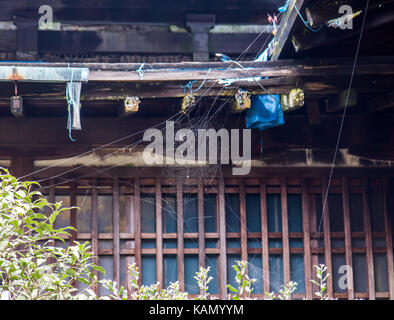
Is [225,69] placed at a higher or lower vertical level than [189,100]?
higher

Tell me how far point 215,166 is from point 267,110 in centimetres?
89

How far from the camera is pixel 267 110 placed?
601cm

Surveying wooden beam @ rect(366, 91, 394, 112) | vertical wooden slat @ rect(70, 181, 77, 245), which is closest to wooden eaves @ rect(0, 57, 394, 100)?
wooden beam @ rect(366, 91, 394, 112)

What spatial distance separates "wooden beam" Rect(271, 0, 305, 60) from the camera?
543cm

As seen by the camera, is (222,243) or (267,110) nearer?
(267,110)

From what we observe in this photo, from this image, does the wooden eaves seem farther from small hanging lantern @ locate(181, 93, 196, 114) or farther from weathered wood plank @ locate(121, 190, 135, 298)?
weathered wood plank @ locate(121, 190, 135, 298)

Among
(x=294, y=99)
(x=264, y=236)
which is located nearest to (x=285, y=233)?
(x=264, y=236)

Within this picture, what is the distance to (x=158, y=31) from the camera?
6988 millimetres

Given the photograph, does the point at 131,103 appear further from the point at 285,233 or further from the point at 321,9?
the point at 285,233

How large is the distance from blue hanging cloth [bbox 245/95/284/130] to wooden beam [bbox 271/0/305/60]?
40 centimetres

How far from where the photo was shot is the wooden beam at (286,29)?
5426mm

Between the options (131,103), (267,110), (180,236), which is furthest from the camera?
(180,236)

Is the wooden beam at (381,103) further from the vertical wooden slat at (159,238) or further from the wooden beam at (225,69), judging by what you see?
the vertical wooden slat at (159,238)
